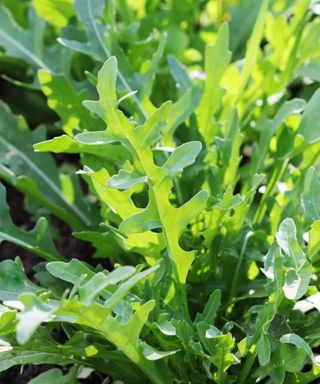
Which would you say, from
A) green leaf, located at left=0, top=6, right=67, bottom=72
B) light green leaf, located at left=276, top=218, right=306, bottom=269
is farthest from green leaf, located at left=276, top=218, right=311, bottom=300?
green leaf, located at left=0, top=6, right=67, bottom=72

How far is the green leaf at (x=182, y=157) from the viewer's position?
107cm

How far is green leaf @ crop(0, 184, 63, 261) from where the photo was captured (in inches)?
51.1

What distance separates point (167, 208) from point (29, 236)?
12.1 inches

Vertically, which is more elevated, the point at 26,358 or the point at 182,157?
the point at 182,157

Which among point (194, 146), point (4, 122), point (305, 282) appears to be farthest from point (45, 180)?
point (305, 282)

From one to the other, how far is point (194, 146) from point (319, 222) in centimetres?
20

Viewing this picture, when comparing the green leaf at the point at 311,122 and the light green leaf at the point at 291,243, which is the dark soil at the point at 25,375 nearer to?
the light green leaf at the point at 291,243

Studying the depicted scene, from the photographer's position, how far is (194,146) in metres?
1.08

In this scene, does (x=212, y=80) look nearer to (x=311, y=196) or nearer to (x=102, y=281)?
(x=311, y=196)

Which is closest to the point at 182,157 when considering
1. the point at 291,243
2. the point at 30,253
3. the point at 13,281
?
the point at 291,243

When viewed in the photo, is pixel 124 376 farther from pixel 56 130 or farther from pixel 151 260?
pixel 56 130

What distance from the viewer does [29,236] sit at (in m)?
1.33

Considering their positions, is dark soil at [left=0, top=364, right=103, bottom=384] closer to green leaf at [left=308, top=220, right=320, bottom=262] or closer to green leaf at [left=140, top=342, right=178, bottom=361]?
green leaf at [left=140, top=342, right=178, bottom=361]

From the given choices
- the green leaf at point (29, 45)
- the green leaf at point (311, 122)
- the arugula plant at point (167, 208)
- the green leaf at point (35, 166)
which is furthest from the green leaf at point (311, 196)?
the green leaf at point (29, 45)
